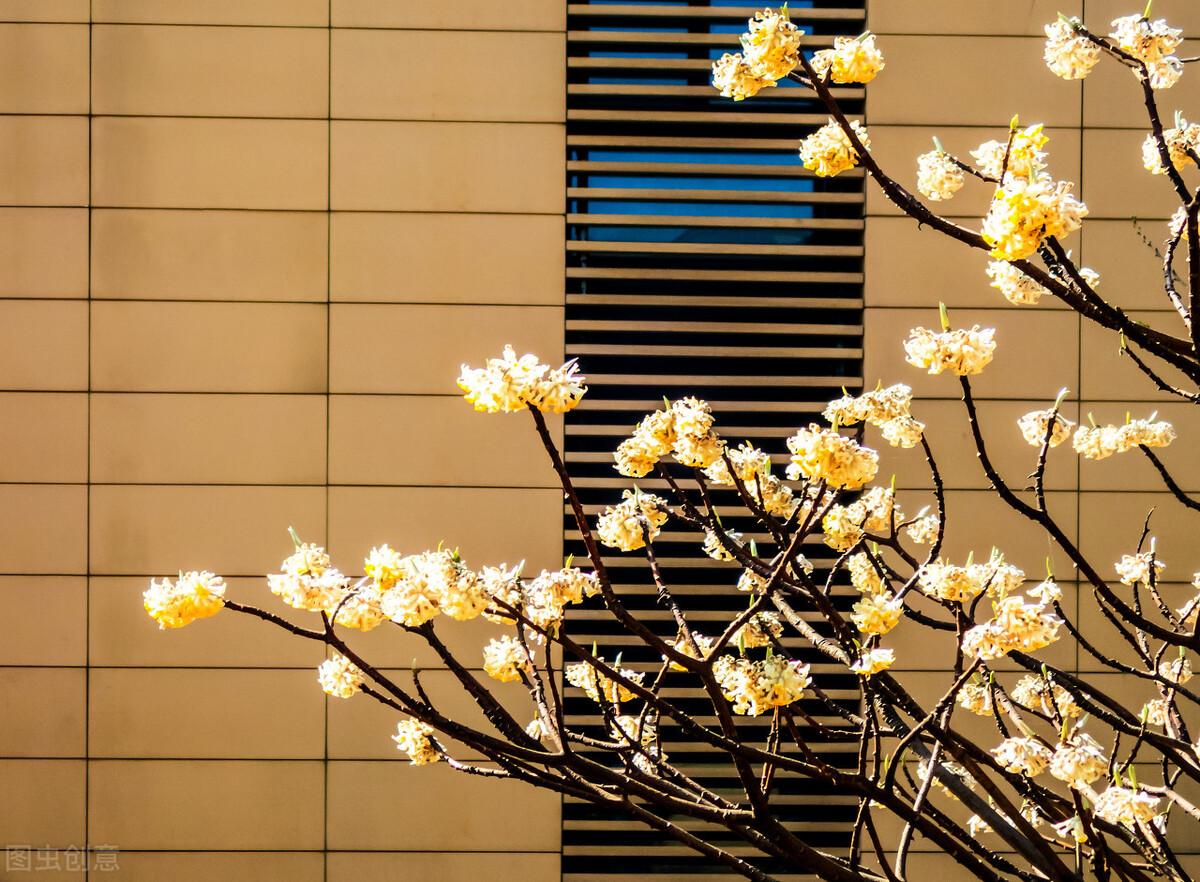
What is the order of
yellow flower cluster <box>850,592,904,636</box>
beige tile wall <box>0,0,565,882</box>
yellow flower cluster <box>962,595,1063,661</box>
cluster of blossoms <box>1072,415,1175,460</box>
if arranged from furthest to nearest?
beige tile wall <box>0,0,565,882</box> < cluster of blossoms <box>1072,415,1175,460</box> < yellow flower cluster <box>850,592,904,636</box> < yellow flower cluster <box>962,595,1063,661</box>

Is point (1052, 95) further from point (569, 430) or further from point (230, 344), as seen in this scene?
point (230, 344)

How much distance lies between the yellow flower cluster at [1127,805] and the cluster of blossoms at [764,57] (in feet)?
4.50

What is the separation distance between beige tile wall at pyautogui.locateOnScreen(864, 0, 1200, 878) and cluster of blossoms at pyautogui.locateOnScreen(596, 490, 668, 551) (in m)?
2.11

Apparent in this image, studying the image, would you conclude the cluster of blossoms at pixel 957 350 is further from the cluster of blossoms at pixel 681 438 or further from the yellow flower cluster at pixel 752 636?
the yellow flower cluster at pixel 752 636

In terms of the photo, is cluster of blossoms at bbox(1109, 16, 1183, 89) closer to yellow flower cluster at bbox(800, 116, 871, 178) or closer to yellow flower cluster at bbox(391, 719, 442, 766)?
yellow flower cluster at bbox(800, 116, 871, 178)

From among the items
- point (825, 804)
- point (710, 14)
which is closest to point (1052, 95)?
point (710, 14)

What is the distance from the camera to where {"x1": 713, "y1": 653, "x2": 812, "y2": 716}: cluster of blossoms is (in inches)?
56.1

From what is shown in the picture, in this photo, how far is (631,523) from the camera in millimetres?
1623

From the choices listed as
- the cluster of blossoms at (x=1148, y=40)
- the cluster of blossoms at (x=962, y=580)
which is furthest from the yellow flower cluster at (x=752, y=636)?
the cluster of blossoms at (x=1148, y=40)

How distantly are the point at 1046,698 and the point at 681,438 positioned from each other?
43.2 inches

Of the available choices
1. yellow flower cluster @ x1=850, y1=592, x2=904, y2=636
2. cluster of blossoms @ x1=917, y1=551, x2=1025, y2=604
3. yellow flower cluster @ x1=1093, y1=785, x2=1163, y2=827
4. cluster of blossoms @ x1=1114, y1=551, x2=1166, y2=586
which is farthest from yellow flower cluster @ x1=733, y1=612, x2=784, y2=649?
cluster of blossoms @ x1=1114, y1=551, x2=1166, y2=586

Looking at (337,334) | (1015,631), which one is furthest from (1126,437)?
(337,334)

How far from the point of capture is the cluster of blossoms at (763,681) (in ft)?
4.68

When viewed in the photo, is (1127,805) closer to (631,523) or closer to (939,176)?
(631,523)
